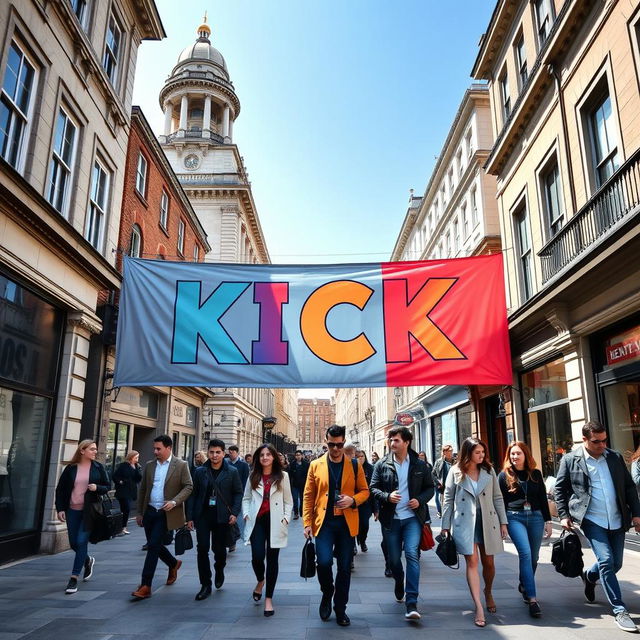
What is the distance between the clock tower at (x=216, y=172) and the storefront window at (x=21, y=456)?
23.3m

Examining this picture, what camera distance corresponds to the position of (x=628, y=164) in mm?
8633

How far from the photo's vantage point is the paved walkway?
17.1ft

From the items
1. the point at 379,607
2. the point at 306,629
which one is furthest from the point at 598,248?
the point at 306,629

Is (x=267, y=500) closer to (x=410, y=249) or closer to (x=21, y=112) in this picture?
(x=21, y=112)

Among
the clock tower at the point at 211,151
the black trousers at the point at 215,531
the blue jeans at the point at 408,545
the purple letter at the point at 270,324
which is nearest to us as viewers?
the blue jeans at the point at 408,545

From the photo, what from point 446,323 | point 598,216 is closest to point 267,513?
point 446,323

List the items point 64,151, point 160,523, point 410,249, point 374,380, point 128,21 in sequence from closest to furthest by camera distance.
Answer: point 160,523 < point 374,380 < point 64,151 < point 128,21 < point 410,249

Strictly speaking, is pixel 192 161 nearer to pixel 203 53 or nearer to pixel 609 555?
pixel 203 53

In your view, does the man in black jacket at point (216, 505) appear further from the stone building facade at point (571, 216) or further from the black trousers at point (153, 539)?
the stone building facade at point (571, 216)

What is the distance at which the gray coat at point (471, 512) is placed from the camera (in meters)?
5.86

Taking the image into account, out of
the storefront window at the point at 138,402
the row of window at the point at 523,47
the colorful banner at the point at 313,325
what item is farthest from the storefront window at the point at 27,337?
the row of window at the point at 523,47

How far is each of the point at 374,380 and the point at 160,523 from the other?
3490 millimetres

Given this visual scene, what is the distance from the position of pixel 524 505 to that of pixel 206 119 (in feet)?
151

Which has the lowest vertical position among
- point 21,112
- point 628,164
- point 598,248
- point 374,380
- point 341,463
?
point 341,463
